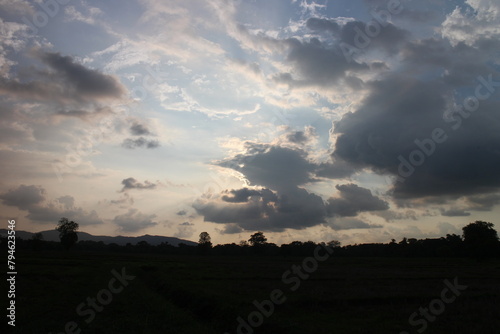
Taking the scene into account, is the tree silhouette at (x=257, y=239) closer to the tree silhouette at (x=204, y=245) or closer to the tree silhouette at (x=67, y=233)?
the tree silhouette at (x=204, y=245)

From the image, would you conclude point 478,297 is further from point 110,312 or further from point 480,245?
point 480,245

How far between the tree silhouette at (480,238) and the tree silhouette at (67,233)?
160 metres

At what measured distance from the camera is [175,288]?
1250 inches

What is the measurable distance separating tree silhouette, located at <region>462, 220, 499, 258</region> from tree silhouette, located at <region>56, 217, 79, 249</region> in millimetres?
160211

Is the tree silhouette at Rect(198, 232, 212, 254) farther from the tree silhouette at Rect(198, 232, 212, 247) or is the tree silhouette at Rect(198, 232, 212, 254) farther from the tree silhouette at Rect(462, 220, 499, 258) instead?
the tree silhouette at Rect(462, 220, 499, 258)

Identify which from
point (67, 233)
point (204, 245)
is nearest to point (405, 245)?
point (204, 245)

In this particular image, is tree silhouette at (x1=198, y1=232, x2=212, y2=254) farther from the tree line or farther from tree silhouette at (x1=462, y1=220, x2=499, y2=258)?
tree silhouette at (x1=462, y1=220, x2=499, y2=258)

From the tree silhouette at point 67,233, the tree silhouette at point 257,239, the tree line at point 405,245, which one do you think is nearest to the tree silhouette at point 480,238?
the tree line at point 405,245

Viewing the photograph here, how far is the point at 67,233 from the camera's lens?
15600cm

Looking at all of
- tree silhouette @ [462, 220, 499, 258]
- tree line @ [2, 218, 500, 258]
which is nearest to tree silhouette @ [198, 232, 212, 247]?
tree line @ [2, 218, 500, 258]

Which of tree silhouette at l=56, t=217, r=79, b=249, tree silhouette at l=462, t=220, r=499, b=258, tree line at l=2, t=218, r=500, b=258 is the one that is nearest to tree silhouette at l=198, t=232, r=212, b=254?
tree line at l=2, t=218, r=500, b=258

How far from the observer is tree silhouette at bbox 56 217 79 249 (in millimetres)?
153875

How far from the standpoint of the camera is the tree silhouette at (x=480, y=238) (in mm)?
107812

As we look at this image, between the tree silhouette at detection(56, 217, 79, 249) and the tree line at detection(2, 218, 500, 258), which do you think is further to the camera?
the tree silhouette at detection(56, 217, 79, 249)
